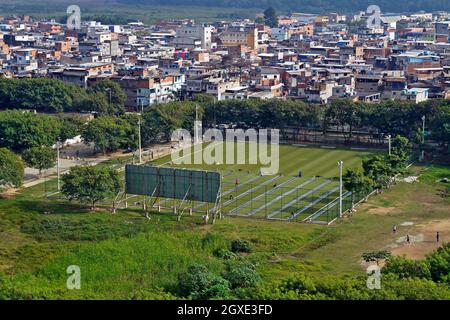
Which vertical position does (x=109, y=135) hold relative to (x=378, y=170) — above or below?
above

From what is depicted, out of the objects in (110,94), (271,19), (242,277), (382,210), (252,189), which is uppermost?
(271,19)

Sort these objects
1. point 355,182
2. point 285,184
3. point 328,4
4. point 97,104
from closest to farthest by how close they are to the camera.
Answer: point 355,182 < point 285,184 < point 97,104 < point 328,4

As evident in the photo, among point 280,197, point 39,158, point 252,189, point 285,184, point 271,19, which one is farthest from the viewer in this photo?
point 271,19

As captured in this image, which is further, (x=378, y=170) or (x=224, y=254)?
(x=378, y=170)

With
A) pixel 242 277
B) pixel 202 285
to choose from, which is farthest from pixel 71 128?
pixel 202 285

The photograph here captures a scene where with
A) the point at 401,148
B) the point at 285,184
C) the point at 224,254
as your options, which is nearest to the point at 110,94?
the point at 285,184

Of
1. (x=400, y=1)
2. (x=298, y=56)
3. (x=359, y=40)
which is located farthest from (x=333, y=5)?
(x=298, y=56)

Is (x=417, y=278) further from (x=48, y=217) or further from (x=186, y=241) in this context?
(x=48, y=217)

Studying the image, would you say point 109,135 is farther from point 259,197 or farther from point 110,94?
point 110,94
